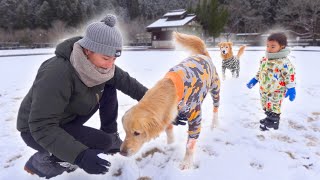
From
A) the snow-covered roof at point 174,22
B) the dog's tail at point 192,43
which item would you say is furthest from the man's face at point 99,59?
the snow-covered roof at point 174,22

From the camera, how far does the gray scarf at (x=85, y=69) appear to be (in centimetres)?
215

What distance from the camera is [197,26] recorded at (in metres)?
36.7

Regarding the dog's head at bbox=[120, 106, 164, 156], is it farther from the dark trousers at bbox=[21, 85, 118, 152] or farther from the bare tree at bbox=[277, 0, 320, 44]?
the bare tree at bbox=[277, 0, 320, 44]

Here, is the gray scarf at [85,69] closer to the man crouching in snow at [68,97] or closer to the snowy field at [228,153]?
the man crouching in snow at [68,97]

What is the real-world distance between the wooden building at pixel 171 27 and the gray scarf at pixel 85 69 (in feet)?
109

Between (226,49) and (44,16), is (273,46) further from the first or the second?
(44,16)

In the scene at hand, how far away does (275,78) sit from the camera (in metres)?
3.75

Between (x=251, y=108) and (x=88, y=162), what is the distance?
3558mm

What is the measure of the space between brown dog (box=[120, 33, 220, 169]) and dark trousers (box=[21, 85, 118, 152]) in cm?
48

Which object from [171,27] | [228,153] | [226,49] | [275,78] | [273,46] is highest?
[273,46]

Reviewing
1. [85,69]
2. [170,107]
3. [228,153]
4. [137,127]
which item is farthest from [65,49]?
[228,153]

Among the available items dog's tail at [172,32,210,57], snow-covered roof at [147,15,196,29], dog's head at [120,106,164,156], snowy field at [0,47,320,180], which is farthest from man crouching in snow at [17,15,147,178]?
snow-covered roof at [147,15,196,29]

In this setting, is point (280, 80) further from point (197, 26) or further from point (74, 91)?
point (197, 26)

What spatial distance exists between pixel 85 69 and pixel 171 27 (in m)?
34.2
